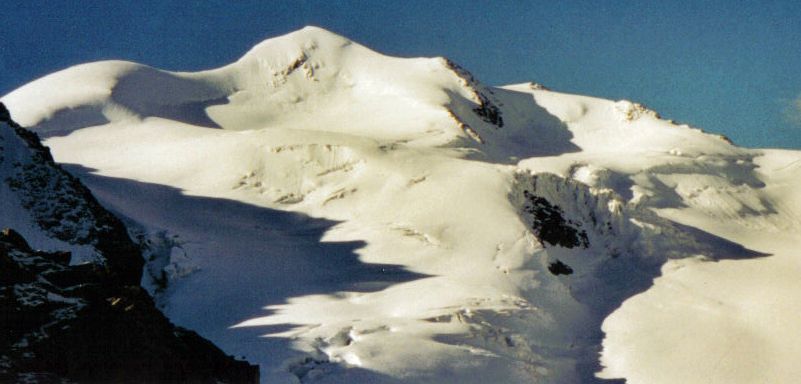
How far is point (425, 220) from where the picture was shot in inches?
1670

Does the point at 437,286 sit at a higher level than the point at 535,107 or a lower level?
lower

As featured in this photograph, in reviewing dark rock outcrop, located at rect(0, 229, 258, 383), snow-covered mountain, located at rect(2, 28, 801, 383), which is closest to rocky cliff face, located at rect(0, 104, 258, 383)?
dark rock outcrop, located at rect(0, 229, 258, 383)

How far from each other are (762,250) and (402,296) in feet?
95.1

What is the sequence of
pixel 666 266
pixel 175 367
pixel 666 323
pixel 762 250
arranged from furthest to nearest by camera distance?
pixel 762 250 → pixel 666 266 → pixel 666 323 → pixel 175 367

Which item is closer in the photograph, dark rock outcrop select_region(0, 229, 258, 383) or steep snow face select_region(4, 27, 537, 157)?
dark rock outcrop select_region(0, 229, 258, 383)

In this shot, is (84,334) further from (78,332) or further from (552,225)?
(552,225)

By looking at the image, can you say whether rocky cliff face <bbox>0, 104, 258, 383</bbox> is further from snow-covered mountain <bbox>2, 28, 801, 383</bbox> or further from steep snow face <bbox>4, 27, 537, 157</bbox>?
steep snow face <bbox>4, 27, 537, 157</bbox>

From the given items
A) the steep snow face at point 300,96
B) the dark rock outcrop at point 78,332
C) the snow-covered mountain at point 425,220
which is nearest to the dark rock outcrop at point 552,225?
the snow-covered mountain at point 425,220

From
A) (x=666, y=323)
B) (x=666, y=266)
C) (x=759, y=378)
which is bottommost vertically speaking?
(x=759, y=378)

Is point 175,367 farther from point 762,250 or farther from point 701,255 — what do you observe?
point 762,250

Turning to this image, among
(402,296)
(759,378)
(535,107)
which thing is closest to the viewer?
(759,378)

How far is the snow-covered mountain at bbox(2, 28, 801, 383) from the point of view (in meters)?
29.7

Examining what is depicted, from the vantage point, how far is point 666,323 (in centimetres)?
3562

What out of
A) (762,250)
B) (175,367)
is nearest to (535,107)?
(762,250)
